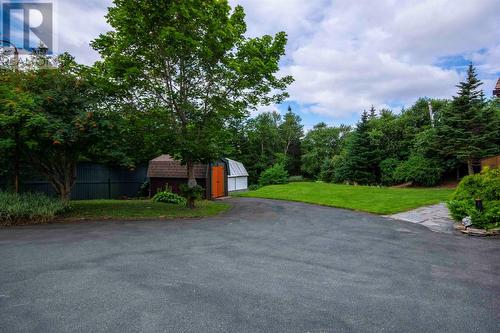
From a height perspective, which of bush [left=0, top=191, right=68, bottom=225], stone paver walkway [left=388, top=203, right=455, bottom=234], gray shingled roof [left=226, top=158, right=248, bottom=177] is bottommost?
stone paver walkway [left=388, top=203, right=455, bottom=234]

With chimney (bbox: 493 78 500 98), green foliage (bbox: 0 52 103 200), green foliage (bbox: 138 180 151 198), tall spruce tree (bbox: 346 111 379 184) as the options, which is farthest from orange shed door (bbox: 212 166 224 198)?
chimney (bbox: 493 78 500 98)

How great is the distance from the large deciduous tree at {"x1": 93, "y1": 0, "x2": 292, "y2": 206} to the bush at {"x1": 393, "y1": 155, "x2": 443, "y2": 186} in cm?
1619

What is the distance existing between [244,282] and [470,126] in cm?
2365

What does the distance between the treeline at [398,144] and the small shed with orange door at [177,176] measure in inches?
137

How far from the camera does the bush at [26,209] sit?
27.7 feet

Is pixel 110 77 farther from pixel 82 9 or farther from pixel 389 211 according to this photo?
pixel 389 211

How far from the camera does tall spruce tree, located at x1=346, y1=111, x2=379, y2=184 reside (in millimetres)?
26828

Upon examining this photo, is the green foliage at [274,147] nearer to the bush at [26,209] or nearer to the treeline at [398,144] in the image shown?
the treeline at [398,144]

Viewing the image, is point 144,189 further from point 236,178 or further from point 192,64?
point 192,64

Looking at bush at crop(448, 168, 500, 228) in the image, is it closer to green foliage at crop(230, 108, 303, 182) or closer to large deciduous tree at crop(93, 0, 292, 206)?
large deciduous tree at crop(93, 0, 292, 206)

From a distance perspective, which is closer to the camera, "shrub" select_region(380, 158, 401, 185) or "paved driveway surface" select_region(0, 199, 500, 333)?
"paved driveway surface" select_region(0, 199, 500, 333)

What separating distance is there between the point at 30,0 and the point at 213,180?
13316 millimetres

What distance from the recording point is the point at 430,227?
8.93 m

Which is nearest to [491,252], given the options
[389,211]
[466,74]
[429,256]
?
[429,256]
